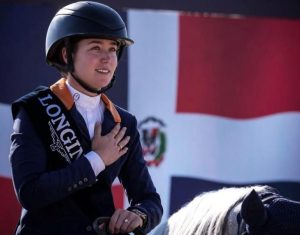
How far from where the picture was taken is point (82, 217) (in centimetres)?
205

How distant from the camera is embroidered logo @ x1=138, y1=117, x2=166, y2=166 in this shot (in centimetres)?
434

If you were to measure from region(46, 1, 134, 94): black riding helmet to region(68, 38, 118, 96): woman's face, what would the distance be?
0.02m

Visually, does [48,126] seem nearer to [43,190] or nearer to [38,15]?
[43,190]

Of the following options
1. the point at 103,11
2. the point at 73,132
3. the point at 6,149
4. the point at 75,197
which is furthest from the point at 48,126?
the point at 6,149

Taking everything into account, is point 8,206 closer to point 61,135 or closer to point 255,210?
point 61,135

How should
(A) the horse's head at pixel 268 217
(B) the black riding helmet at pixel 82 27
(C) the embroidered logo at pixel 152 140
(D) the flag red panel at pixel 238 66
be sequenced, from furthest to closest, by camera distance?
(D) the flag red panel at pixel 238 66 → (C) the embroidered logo at pixel 152 140 → (B) the black riding helmet at pixel 82 27 → (A) the horse's head at pixel 268 217

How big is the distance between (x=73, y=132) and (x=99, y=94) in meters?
0.17

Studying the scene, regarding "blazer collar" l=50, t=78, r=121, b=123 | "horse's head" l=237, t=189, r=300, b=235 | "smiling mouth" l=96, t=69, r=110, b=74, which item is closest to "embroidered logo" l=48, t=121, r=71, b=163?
"blazer collar" l=50, t=78, r=121, b=123

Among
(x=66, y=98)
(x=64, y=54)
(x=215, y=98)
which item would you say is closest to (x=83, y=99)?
(x=66, y=98)

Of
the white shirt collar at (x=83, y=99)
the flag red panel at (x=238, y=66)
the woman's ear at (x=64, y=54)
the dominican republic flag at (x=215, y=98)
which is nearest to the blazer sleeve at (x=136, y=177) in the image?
the white shirt collar at (x=83, y=99)

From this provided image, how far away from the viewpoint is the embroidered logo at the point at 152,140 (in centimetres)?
434

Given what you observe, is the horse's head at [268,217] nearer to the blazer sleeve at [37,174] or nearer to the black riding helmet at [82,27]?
the blazer sleeve at [37,174]

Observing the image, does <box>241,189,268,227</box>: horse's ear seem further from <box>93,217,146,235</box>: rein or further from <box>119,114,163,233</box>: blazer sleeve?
<box>119,114,163,233</box>: blazer sleeve

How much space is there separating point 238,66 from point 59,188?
9.27 ft
